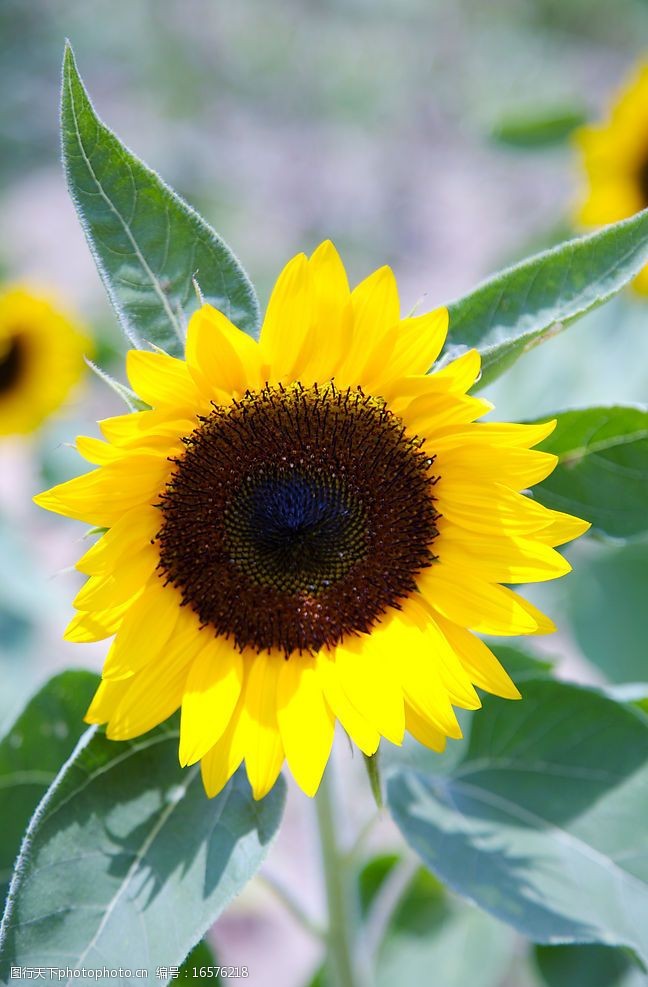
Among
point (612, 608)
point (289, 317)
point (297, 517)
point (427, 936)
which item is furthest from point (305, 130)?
point (289, 317)

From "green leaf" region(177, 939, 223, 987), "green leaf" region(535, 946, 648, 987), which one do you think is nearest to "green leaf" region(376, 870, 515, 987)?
"green leaf" region(535, 946, 648, 987)

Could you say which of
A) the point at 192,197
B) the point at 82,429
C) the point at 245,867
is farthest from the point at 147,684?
the point at 192,197

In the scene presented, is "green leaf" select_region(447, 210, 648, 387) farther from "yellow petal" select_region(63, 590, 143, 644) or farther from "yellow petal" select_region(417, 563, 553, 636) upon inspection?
"yellow petal" select_region(63, 590, 143, 644)

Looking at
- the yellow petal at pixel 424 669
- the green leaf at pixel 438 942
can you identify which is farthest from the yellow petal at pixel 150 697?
the green leaf at pixel 438 942

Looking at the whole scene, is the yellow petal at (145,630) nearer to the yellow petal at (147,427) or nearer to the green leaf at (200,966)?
the yellow petal at (147,427)

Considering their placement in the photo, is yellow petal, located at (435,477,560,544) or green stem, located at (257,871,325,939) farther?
green stem, located at (257,871,325,939)

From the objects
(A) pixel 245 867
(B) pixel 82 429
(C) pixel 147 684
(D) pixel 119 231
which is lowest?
(A) pixel 245 867

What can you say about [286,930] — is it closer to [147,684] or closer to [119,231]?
[147,684]
